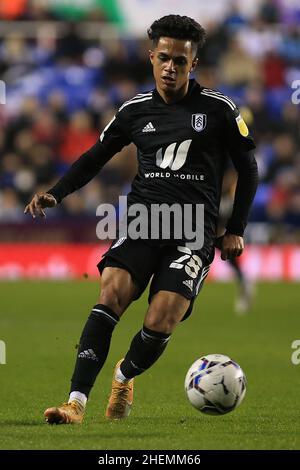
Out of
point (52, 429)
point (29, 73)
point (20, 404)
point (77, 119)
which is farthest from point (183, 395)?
point (29, 73)

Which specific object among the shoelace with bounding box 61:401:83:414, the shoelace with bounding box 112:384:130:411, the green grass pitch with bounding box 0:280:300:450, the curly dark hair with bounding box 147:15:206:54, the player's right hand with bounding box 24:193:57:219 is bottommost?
the green grass pitch with bounding box 0:280:300:450

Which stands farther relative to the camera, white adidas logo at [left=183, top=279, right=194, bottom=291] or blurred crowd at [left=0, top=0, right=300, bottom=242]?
blurred crowd at [left=0, top=0, right=300, bottom=242]

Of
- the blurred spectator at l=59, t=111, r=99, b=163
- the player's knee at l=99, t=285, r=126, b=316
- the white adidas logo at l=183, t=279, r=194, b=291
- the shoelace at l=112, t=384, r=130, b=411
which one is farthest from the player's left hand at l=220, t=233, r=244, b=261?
the blurred spectator at l=59, t=111, r=99, b=163

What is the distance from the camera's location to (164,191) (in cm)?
602

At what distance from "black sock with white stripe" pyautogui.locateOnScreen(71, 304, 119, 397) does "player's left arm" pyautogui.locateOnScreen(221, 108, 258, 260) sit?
2.62 ft

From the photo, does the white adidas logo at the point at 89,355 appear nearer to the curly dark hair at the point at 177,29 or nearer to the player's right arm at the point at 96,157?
the player's right arm at the point at 96,157

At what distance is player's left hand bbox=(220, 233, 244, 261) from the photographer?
6.14 metres

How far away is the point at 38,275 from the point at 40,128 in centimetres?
297

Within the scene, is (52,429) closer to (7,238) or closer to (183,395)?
(183,395)

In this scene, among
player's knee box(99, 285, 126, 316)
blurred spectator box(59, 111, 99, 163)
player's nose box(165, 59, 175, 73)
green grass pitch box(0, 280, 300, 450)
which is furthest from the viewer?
blurred spectator box(59, 111, 99, 163)

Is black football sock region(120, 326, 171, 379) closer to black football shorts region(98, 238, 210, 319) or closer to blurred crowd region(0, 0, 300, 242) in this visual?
black football shorts region(98, 238, 210, 319)
